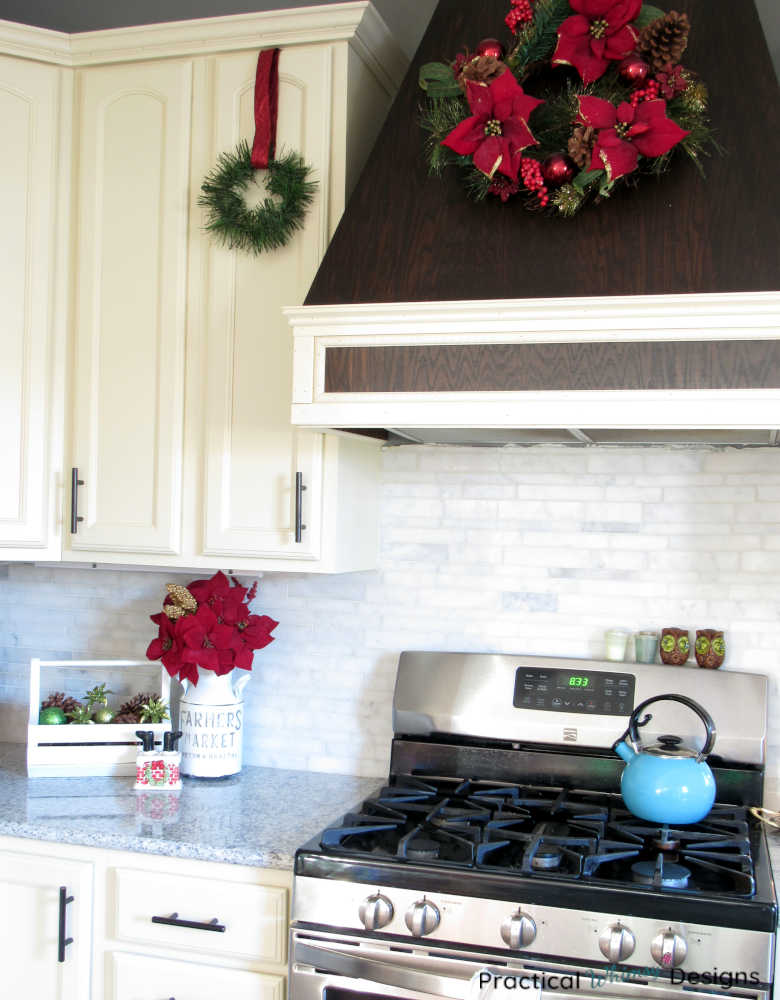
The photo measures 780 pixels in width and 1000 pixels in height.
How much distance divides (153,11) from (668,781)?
2.45m

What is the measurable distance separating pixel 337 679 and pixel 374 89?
1.45 m

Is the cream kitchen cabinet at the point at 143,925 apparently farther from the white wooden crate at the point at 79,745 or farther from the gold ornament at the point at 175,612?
the gold ornament at the point at 175,612

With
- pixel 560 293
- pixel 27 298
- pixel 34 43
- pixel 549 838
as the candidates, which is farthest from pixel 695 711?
pixel 34 43

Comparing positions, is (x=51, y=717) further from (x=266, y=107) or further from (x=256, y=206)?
(x=266, y=107)

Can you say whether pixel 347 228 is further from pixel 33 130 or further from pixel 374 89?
pixel 33 130

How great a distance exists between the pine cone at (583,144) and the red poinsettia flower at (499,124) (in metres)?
0.08

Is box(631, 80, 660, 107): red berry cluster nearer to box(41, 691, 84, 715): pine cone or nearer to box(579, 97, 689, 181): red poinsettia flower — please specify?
box(579, 97, 689, 181): red poinsettia flower

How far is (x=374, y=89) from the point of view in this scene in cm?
244

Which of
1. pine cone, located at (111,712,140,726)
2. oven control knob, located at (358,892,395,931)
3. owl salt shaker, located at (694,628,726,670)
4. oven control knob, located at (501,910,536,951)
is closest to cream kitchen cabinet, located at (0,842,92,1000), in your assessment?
pine cone, located at (111,712,140,726)

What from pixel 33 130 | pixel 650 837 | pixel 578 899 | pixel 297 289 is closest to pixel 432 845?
pixel 578 899

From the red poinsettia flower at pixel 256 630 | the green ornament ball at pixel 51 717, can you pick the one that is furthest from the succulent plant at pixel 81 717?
the red poinsettia flower at pixel 256 630

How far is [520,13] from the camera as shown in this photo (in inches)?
78.7

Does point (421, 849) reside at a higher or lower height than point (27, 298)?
lower

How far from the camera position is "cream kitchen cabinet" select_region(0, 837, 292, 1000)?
1964 mm
